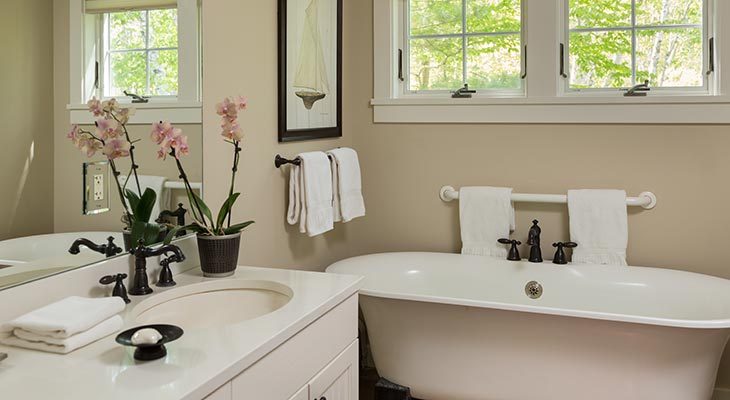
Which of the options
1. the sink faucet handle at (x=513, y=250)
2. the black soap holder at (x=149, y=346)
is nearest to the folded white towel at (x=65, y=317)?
the black soap holder at (x=149, y=346)

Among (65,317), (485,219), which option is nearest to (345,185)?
(485,219)

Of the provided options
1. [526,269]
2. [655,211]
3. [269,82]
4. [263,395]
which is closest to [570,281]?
[526,269]

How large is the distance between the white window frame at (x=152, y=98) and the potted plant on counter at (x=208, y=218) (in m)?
0.07

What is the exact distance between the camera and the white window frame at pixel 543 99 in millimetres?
2945

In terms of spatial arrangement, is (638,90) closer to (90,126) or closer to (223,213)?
(223,213)

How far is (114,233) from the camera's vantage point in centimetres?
174

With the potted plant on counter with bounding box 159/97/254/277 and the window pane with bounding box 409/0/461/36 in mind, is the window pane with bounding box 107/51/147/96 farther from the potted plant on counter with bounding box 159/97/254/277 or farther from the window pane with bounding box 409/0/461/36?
the window pane with bounding box 409/0/461/36

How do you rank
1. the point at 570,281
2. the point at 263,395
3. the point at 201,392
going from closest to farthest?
the point at 201,392 → the point at 263,395 → the point at 570,281

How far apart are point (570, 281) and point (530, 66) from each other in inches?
40.7

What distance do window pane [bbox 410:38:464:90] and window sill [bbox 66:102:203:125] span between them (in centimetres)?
165

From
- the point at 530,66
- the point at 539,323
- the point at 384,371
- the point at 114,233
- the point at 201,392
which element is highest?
the point at 530,66

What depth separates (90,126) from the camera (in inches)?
64.3

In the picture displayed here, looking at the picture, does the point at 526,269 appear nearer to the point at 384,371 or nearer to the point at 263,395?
the point at 384,371

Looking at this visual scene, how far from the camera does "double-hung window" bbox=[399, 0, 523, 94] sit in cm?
331
